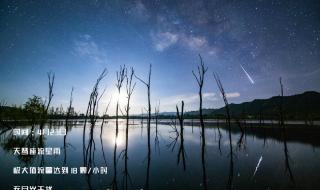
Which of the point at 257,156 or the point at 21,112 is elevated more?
the point at 21,112

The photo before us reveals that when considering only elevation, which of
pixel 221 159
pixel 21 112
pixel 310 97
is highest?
pixel 310 97

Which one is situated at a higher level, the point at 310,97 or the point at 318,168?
the point at 310,97

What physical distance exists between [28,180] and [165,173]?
694cm

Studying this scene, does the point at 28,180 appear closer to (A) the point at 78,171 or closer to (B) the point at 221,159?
(A) the point at 78,171

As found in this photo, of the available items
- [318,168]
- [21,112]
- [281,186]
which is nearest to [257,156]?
[318,168]

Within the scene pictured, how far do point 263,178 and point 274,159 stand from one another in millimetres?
5438

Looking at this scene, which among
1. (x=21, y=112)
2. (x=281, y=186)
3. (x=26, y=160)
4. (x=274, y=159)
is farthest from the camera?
(x=21, y=112)

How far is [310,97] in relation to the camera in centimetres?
18388

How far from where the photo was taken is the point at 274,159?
14367mm

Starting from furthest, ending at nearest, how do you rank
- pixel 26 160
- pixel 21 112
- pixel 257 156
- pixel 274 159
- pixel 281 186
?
pixel 21 112, pixel 257 156, pixel 274 159, pixel 26 160, pixel 281 186

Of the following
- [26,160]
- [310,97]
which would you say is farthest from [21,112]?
[310,97]

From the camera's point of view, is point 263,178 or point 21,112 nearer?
point 263,178

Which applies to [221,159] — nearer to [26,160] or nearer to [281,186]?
[281,186]

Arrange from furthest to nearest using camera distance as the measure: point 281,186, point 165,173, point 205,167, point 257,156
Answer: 1. point 257,156
2. point 205,167
3. point 165,173
4. point 281,186
